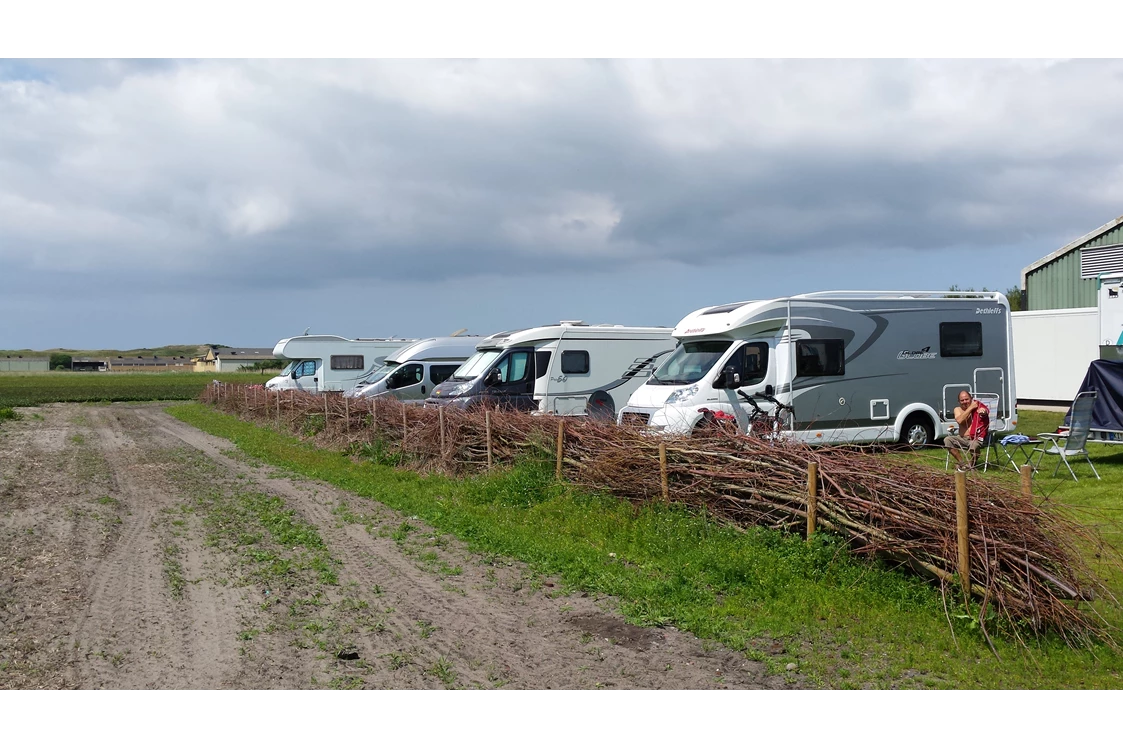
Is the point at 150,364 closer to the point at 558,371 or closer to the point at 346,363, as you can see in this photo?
the point at 346,363

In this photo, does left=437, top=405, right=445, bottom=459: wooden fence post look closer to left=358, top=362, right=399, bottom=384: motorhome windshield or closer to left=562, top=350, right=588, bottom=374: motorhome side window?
left=562, top=350, right=588, bottom=374: motorhome side window

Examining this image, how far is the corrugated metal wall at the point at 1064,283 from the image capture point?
1055 inches

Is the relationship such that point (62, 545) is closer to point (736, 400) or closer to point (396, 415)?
point (396, 415)

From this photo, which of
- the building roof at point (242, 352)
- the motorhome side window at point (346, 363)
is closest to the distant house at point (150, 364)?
the building roof at point (242, 352)

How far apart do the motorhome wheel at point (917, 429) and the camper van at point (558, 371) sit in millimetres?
5317

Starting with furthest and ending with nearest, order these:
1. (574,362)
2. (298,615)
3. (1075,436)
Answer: (574,362) < (1075,436) < (298,615)

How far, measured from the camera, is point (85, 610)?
6957 mm

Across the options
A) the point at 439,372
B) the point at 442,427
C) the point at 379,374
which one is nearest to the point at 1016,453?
the point at 442,427

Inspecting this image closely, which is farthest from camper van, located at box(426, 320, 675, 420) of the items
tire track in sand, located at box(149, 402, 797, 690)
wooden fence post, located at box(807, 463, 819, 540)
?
wooden fence post, located at box(807, 463, 819, 540)

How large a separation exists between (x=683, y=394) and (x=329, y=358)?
22.6m

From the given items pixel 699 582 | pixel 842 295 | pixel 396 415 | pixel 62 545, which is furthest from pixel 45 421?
pixel 699 582

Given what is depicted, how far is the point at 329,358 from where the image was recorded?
3369 cm

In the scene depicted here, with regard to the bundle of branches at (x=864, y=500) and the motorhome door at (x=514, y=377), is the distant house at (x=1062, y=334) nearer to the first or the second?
the motorhome door at (x=514, y=377)

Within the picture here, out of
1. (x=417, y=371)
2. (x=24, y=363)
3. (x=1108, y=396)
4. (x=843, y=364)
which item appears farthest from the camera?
(x=24, y=363)
